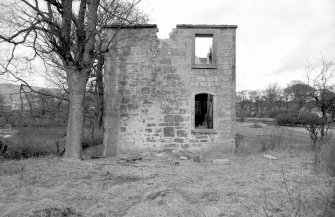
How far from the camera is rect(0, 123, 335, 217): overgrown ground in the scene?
4.24 metres

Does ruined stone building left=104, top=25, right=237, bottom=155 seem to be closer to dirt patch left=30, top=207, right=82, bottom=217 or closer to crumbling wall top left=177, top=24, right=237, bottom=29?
crumbling wall top left=177, top=24, right=237, bottom=29

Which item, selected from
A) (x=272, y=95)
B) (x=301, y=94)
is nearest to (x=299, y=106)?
(x=301, y=94)

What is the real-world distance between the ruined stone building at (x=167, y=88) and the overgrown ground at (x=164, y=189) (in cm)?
192

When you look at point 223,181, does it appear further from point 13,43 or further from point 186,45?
point 13,43

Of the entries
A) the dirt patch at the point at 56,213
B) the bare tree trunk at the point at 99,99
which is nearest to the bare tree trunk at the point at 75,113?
the dirt patch at the point at 56,213

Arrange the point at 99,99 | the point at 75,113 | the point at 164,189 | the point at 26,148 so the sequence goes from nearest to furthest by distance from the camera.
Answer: the point at 164,189, the point at 75,113, the point at 26,148, the point at 99,99

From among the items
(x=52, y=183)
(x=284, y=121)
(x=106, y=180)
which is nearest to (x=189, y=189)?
(x=106, y=180)

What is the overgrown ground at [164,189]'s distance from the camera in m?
4.24

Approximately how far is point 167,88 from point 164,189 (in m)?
5.63

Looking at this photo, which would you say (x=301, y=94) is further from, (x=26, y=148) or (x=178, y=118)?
(x=26, y=148)

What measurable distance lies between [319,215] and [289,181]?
80.8 inches

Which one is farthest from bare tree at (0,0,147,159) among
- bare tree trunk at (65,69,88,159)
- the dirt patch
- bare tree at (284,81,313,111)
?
bare tree at (284,81,313,111)

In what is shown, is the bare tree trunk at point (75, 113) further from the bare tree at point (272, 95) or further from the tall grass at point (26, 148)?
the bare tree at point (272, 95)

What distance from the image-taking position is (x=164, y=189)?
5.24 metres
